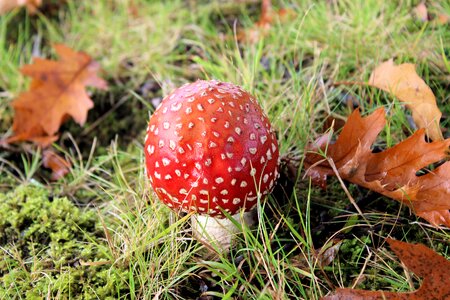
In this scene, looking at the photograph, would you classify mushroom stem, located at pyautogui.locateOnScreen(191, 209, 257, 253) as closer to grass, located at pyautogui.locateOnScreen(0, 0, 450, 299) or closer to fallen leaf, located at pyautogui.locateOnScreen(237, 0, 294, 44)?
grass, located at pyautogui.locateOnScreen(0, 0, 450, 299)

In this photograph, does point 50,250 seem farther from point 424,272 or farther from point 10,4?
point 10,4

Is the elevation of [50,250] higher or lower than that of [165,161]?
lower

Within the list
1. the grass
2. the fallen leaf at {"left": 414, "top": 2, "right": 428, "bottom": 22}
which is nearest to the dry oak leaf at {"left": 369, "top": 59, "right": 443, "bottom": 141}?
the grass

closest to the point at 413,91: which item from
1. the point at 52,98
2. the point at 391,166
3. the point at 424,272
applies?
the point at 391,166

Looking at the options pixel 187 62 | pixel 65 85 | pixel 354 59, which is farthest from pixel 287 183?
pixel 65 85

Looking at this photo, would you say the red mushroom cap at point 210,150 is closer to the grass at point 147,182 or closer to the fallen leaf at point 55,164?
the grass at point 147,182

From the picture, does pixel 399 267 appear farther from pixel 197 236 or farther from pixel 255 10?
pixel 255 10
